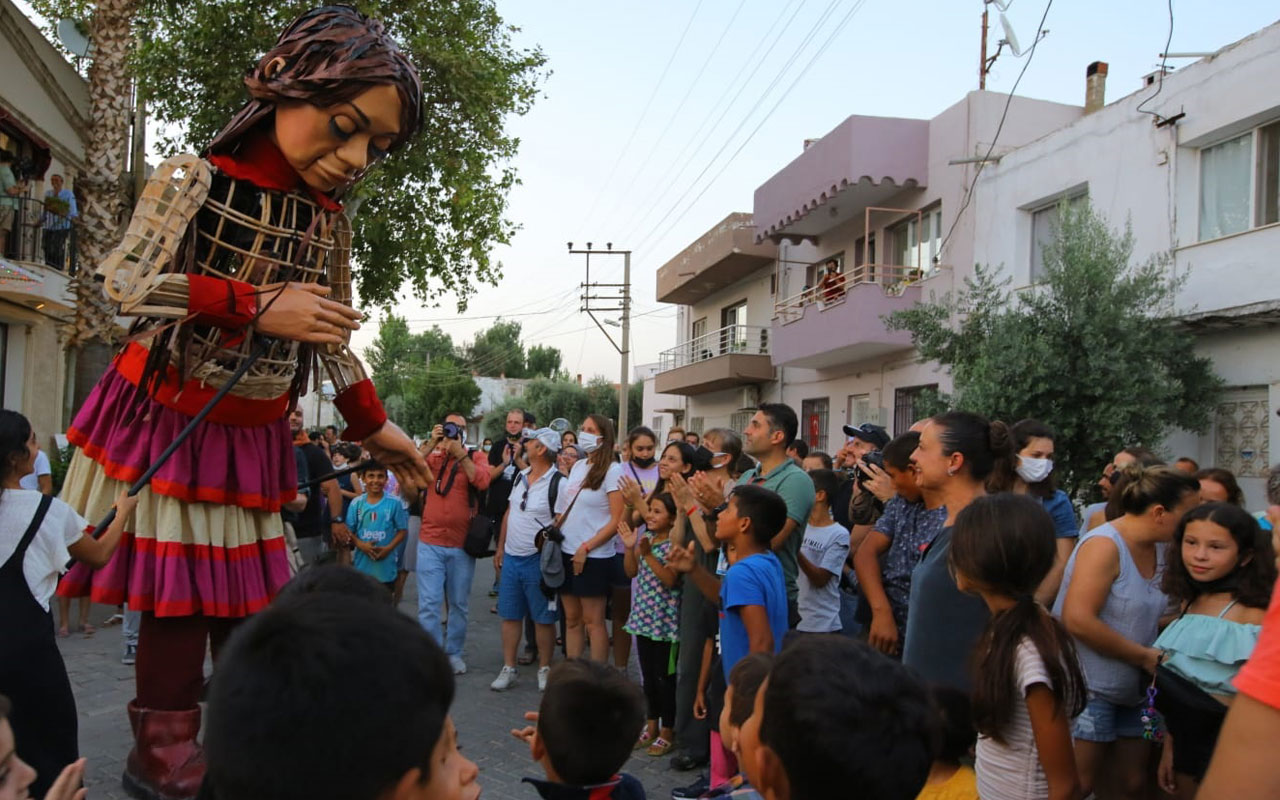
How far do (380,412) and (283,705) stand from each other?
2373 millimetres

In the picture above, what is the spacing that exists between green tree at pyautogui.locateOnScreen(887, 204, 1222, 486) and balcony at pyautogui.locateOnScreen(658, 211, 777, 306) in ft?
37.2

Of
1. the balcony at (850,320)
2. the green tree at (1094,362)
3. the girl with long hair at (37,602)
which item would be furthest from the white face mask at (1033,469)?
the balcony at (850,320)

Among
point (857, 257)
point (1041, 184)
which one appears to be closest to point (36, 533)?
point (1041, 184)

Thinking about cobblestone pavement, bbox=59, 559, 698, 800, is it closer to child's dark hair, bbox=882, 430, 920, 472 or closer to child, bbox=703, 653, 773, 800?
child, bbox=703, 653, 773, 800

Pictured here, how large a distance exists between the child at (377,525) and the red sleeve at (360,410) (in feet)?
13.5

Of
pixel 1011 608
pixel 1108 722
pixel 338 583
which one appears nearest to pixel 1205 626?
pixel 1108 722

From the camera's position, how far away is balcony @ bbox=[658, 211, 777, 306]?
22.2 meters

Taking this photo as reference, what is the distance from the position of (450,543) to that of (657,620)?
2.10m

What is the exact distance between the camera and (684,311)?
101ft

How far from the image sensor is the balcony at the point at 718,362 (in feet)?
74.2

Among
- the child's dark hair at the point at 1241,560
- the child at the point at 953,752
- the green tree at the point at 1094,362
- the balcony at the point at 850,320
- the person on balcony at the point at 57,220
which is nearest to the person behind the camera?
the child at the point at 953,752

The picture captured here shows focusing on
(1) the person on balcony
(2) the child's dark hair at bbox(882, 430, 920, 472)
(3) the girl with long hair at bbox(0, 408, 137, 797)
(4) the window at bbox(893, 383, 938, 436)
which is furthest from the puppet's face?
(1) the person on balcony

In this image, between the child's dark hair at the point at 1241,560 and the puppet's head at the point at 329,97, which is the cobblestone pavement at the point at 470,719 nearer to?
the child's dark hair at the point at 1241,560

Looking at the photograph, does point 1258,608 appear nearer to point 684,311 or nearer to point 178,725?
point 178,725
